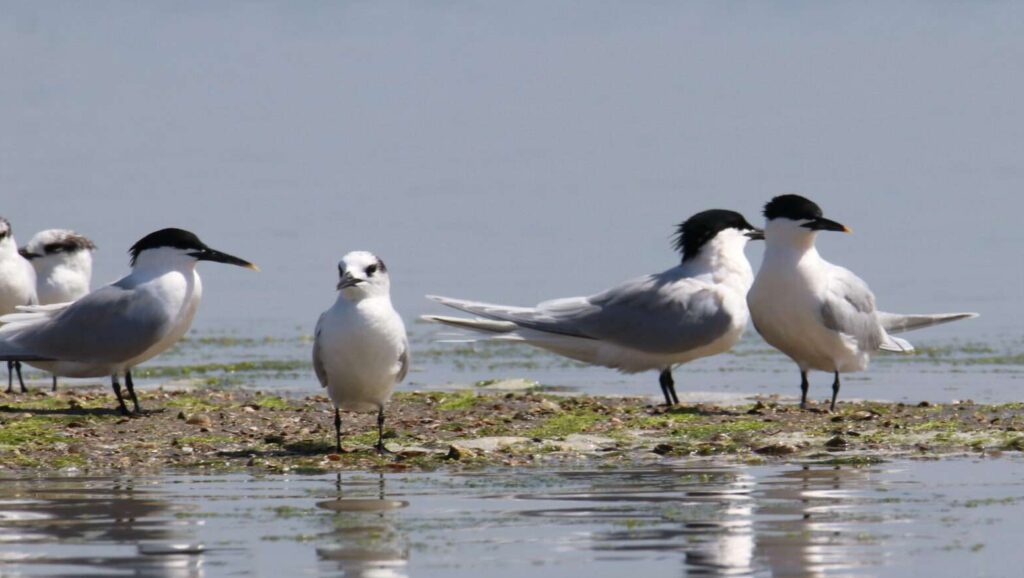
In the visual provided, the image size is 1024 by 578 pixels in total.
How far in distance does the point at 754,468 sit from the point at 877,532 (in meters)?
1.98

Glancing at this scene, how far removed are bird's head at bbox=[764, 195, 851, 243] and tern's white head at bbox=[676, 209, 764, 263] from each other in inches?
17.4

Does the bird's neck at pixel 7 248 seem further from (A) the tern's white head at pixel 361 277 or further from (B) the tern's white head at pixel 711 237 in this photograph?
(A) the tern's white head at pixel 361 277

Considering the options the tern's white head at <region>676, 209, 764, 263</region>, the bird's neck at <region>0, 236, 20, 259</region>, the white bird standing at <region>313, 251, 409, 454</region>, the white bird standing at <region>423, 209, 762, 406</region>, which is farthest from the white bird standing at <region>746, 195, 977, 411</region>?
the bird's neck at <region>0, 236, 20, 259</region>

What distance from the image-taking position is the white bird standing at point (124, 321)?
10.3 meters

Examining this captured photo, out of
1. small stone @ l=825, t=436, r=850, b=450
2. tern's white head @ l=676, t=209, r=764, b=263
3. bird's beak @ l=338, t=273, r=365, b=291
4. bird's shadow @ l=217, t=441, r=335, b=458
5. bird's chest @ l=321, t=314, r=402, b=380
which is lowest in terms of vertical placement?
bird's shadow @ l=217, t=441, r=335, b=458

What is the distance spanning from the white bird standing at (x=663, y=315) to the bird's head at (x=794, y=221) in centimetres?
47

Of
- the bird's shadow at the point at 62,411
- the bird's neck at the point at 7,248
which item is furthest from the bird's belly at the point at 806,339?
the bird's neck at the point at 7,248

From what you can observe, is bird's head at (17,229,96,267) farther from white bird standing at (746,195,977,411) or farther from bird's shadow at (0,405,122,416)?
white bird standing at (746,195,977,411)

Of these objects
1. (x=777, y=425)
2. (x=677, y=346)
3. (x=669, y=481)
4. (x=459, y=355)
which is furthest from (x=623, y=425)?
(x=459, y=355)

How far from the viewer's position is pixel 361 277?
28.6 ft

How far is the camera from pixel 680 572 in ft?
17.9

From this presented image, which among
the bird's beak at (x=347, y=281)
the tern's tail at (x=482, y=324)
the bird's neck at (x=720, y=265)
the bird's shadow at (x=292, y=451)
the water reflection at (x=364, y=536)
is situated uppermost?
the bird's neck at (x=720, y=265)

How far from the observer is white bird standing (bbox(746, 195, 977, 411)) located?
1086cm

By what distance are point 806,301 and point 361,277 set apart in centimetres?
323
